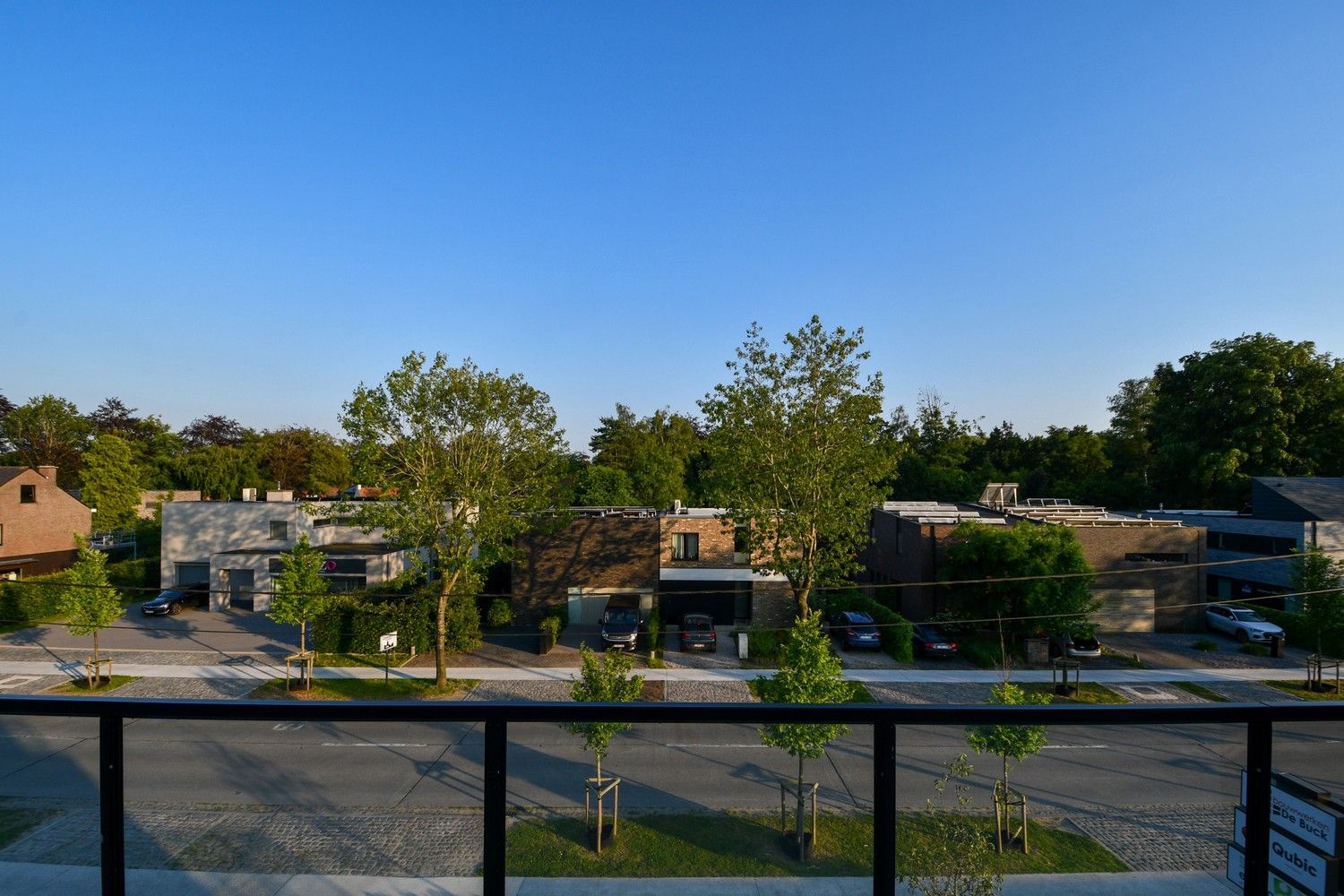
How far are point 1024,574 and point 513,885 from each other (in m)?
24.6

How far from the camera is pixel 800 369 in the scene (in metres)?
23.9

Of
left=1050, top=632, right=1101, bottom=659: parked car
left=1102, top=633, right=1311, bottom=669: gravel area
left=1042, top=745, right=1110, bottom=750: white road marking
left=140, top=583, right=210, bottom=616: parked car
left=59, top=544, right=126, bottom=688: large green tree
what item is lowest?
left=140, top=583, right=210, bottom=616: parked car

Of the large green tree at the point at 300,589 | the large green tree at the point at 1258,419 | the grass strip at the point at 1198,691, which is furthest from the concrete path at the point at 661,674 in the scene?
the large green tree at the point at 1258,419

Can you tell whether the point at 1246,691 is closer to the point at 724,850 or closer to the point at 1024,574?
the point at 1024,574

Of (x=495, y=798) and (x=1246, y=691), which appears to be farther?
(x=1246, y=691)

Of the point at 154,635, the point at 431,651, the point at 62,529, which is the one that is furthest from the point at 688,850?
the point at 62,529

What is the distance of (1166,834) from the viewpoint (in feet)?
7.76

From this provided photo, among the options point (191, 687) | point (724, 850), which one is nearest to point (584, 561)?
point (191, 687)

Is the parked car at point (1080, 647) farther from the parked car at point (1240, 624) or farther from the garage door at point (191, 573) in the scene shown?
the garage door at point (191, 573)

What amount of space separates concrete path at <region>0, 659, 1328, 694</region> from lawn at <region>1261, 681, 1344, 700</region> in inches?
18.5

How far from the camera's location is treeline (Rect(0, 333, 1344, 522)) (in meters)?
40.1

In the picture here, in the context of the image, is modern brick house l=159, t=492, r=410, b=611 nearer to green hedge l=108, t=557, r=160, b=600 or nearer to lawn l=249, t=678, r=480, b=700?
green hedge l=108, t=557, r=160, b=600

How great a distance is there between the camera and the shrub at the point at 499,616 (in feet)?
89.8

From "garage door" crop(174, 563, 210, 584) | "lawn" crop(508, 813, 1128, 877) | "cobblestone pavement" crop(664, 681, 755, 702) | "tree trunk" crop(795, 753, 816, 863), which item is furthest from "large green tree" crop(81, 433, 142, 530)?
"tree trunk" crop(795, 753, 816, 863)
